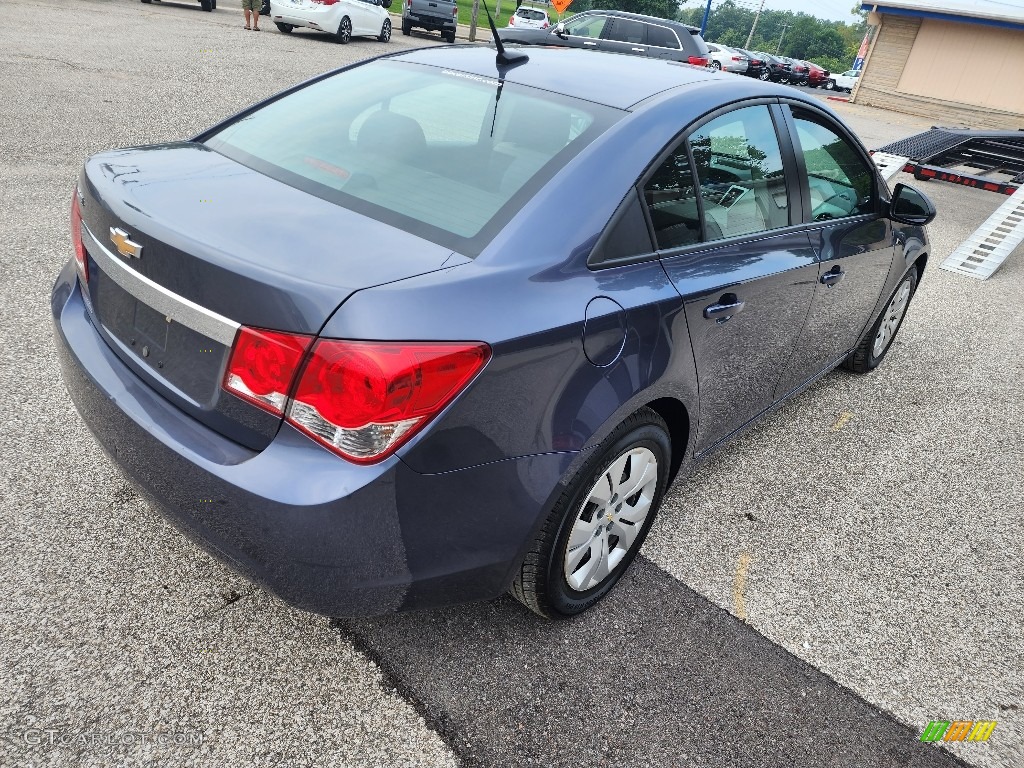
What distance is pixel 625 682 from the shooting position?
233 cm

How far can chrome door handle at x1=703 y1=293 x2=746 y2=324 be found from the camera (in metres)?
2.57

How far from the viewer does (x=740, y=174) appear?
2838 millimetres

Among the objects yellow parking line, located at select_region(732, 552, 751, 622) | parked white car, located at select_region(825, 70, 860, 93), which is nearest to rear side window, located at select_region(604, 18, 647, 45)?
yellow parking line, located at select_region(732, 552, 751, 622)

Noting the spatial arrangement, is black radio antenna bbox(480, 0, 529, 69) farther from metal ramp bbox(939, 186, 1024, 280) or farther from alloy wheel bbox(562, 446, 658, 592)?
metal ramp bbox(939, 186, 1024, 280)

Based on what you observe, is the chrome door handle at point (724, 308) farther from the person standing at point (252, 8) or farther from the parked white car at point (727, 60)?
the parked white car at point (727, 60)

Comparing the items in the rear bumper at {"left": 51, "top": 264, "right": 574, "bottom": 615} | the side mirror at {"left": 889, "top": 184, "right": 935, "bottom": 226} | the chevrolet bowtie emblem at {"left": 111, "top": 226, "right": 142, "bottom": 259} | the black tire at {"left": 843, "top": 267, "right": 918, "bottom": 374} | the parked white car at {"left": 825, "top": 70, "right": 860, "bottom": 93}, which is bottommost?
the parked white car at {"left": 825, "top": 70, "right": 860, "bottom": 93}

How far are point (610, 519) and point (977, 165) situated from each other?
12.5 m

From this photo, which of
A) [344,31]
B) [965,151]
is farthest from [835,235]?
[344,31]

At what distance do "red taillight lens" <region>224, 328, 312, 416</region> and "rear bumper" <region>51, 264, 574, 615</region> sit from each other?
0.11 meters

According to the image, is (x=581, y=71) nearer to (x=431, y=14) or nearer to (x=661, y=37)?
(x=661, y=37)

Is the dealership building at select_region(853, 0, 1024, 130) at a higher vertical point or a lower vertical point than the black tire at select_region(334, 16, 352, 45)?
higher

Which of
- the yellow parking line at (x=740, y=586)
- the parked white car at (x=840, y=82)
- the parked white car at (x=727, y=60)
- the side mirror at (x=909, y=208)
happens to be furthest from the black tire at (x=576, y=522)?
the parked white car at (x=840, y=82)

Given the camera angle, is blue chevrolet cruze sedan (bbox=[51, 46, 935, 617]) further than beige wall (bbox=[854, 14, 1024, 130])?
No

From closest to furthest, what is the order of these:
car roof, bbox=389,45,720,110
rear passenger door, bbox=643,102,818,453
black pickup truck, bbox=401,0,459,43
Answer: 1. rear passenger door, bbox=643,102,818,453
2. car roof, bbox=389,45,720,110
3. black pickup truck, bbox=401,0,459,43
